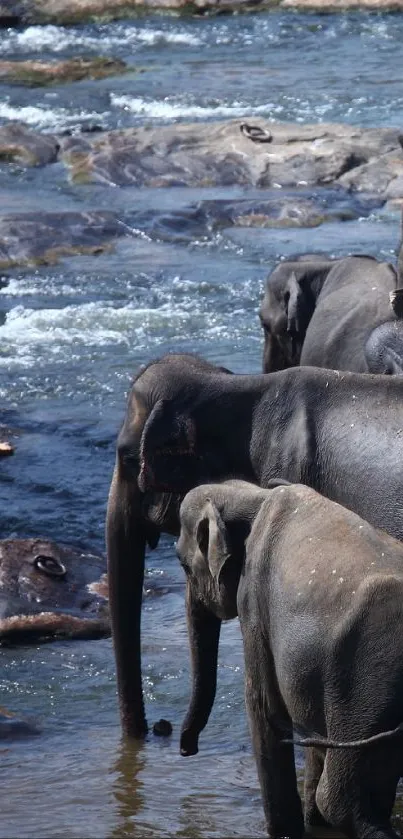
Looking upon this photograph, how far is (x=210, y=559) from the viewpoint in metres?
5.53

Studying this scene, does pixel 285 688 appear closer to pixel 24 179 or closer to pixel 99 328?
pixel 99 328

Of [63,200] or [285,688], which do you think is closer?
[285,688]

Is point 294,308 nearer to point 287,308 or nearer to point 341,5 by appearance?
point 287,308

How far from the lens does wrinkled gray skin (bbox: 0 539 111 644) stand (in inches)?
313

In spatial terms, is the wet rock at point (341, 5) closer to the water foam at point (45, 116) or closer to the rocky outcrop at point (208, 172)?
the water foam at point (45, 116)

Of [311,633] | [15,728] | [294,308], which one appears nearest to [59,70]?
[294,308]

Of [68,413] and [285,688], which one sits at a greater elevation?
[285,688]

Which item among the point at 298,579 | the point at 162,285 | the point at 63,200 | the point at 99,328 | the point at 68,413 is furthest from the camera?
the point at 63,200

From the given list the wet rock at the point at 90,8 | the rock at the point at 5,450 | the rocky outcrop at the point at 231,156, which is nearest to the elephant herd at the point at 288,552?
the rock at the point at 5,450

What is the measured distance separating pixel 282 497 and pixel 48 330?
856 cm

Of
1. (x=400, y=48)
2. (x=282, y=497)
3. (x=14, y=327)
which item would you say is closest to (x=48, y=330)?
(x=14, y=327)

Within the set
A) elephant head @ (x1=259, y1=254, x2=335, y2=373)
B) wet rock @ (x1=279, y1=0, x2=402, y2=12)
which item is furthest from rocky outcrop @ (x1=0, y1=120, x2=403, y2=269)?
wet rock @ (x1=279, y1=0, x2=402, y2=12)

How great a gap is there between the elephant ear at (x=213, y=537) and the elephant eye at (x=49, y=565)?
287cm

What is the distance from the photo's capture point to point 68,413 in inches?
465
